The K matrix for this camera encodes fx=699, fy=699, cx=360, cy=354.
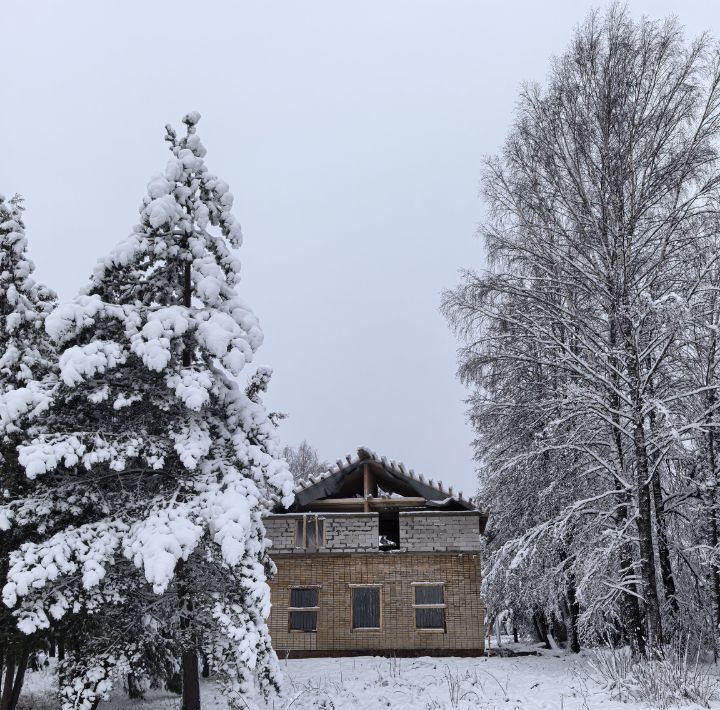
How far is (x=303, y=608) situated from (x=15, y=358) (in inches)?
493

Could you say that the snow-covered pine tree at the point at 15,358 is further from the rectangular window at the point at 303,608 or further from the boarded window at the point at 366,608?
the boarded window at the point at 366,608

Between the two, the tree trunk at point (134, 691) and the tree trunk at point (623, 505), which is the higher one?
the tree trunk at point (623, 505)

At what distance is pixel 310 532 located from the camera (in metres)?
22.4

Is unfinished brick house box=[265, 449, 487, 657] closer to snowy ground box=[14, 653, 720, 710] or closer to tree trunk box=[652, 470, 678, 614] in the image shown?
Answer: snowy ground box=[14, 653, 720, 710]

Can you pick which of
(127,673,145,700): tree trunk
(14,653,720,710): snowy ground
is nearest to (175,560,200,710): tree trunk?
(14,653,720,710): snowy ground

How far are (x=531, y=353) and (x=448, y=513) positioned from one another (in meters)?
6.78

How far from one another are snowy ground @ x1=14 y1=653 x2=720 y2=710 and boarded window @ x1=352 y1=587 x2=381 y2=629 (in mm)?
1360

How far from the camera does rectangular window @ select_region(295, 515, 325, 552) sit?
72.7 ft

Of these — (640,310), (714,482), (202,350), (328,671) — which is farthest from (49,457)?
(714,482)

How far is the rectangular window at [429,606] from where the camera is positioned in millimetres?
21234

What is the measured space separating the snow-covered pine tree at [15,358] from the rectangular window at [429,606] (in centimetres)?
1147

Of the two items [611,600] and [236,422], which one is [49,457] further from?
[611,600]

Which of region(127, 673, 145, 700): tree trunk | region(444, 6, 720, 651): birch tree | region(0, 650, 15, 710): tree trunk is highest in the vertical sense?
region(444, 6, 720, 651): birch tree

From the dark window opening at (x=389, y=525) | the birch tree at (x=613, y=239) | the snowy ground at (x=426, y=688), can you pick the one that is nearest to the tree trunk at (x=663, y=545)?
the birch tree at (x=613, y=239)
